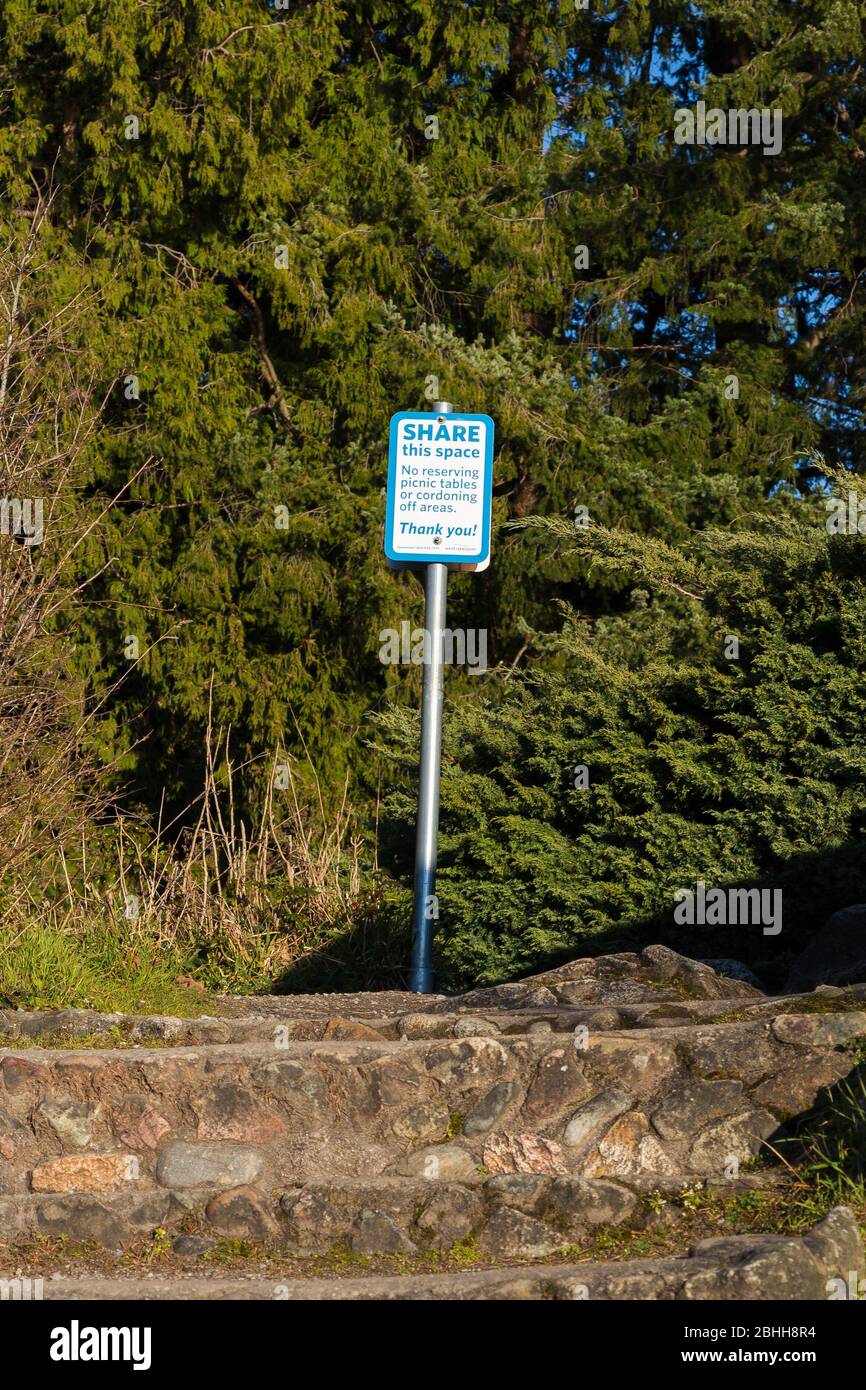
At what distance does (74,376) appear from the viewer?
1012 centimetres

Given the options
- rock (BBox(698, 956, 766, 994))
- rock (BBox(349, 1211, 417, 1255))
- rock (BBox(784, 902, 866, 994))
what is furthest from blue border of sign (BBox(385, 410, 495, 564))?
rock (BBox(349, 1211, 417, 1255))

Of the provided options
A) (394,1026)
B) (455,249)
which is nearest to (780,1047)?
(394,1026)

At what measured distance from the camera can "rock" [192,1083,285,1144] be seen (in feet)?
13.4

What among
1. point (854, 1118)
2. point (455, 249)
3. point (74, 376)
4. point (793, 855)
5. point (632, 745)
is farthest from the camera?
point (455, 249)

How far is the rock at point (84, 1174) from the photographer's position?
4.05m

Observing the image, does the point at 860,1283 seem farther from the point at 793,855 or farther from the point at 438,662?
the point at 438,662

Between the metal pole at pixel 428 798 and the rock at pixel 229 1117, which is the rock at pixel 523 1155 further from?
the metal pole at pixel 428 798

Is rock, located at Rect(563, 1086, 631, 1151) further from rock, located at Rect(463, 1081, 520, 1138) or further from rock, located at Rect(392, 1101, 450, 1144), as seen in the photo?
rock, located at Rect(392, 1101, 450, 1144)

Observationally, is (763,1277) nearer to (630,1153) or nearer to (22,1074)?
(630,1153)

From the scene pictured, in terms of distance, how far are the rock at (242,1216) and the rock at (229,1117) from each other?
16cm

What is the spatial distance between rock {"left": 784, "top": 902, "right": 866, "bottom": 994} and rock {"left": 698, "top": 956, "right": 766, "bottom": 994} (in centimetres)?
13

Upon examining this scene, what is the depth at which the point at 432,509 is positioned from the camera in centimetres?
656

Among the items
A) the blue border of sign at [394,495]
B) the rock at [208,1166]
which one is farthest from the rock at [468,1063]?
the blue border of sign at [394,495]

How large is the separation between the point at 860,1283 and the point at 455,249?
911cm
